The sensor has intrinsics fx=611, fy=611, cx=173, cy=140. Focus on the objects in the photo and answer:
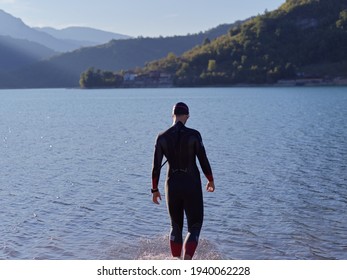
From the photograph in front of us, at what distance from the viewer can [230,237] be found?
14828 mm

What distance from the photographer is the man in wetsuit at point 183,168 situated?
33.6 feet

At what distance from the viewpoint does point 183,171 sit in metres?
10.4

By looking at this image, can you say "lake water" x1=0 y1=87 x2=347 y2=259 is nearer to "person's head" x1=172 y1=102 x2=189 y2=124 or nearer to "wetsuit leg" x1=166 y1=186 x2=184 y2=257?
"wetsuit leg" x1=166 y1=186 x2=184 y2=257

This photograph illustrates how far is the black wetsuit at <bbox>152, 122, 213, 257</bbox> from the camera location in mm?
10219

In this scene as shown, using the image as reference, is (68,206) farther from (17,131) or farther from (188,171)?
(17,131)

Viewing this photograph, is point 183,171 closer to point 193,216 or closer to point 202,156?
point 202,156

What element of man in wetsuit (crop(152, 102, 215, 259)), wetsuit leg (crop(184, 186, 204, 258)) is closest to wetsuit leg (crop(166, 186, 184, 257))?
man in wetsuit (crop(152, 102, 215, 259))

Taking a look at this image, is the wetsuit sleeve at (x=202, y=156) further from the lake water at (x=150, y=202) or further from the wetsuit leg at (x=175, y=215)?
the lake water at (x=150, y=202)

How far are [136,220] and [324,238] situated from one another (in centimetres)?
515

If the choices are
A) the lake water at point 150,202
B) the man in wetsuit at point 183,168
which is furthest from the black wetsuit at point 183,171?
the lake water at point 150,202

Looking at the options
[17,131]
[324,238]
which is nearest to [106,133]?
[17,131]

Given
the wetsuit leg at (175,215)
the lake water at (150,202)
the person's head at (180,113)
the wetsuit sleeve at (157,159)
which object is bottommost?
the lake water at (150,202)

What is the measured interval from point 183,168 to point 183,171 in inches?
2.0

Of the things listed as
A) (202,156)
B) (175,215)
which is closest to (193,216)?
(175,215)
